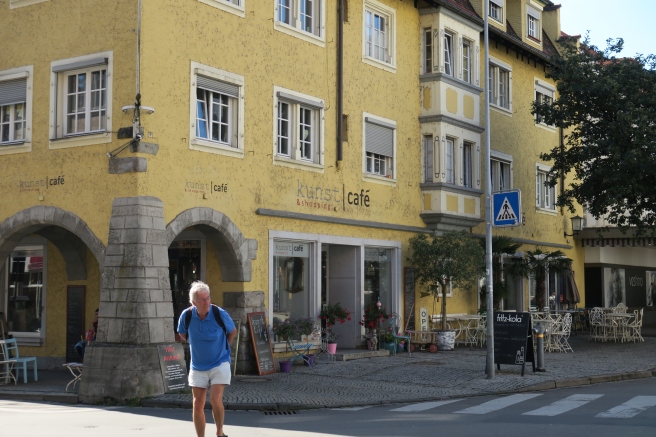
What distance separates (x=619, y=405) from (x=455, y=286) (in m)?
9.72

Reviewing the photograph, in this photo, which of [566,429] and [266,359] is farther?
[266,359]

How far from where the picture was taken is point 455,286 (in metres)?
23.2

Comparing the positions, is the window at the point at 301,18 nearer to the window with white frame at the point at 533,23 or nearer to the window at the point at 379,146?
the window at the point at 379,146

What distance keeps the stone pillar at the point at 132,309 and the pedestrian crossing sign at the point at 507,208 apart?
5947 millimetres

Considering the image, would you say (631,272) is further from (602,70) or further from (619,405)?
(619,405)

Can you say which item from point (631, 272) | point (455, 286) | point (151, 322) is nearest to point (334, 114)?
point (455, 286)

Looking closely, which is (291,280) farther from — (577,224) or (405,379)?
(577,224)

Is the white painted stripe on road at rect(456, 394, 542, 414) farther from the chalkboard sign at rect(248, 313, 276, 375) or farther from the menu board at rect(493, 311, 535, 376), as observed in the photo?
the chalkboard sign at rect(248, 313, 276, 375)

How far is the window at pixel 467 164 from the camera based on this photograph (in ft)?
85.4

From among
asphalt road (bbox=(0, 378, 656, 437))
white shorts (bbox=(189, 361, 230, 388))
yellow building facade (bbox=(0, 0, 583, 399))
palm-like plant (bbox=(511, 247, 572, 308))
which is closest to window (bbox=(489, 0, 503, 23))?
yellow building facade (bbox=(0, 0, 583, 399))

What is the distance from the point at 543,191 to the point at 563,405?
61.2ft

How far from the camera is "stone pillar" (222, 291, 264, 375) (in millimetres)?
18188

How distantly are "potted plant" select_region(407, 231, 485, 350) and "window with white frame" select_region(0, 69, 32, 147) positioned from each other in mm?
9691

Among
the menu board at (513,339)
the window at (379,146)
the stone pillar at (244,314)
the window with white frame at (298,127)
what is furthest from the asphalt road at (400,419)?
the window at (379,146)
